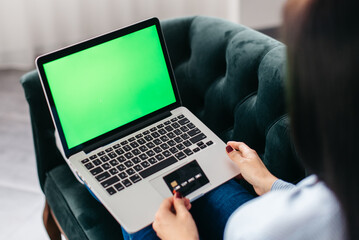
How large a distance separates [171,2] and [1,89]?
107 cm

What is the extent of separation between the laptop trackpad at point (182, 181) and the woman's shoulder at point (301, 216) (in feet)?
1.22

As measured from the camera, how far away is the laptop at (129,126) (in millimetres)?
1090

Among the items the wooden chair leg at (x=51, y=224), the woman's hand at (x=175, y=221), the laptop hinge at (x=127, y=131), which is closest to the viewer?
the woman's hand at (x=175, y=221)

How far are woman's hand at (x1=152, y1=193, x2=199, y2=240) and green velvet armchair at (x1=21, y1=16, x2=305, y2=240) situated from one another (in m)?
0.31

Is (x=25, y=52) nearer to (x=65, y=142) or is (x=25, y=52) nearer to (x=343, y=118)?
(x=65, y=142)

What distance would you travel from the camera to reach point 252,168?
1096mm

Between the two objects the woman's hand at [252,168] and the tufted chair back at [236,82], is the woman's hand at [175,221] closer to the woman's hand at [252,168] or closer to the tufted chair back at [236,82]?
the woman's hand at [252,168]

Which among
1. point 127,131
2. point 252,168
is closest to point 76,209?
point 127,131

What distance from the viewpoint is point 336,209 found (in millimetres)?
663

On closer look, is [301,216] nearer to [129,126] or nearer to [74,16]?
[129,126]

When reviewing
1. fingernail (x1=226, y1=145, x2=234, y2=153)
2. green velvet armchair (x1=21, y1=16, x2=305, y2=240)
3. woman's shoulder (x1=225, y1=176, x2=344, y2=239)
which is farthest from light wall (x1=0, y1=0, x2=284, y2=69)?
woman's shoulder (x1=225, y1=176, x2=344, y2=239)

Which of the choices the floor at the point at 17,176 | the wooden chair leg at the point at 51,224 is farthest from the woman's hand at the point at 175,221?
the floor at the point at 17,176

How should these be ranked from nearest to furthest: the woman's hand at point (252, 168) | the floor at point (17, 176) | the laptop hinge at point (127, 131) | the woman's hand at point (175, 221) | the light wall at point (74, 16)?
the woman's hand at point (175, 221)
the woman's hand at point (252, 168)
the laptop hinge at point (127, 131)
the floor at point (17, 176)
the light wall at point (74, 16)

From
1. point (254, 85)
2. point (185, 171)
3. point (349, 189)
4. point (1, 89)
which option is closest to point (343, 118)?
point (349, 189)
